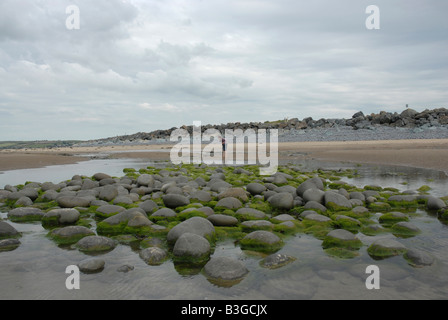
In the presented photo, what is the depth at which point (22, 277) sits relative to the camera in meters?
3.90

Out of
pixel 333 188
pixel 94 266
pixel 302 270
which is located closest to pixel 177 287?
pixel 94 266

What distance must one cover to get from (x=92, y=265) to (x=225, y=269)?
5.51 feet

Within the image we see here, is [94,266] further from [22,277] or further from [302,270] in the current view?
[302,270]

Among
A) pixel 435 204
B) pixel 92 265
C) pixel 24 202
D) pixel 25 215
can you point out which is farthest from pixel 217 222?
pixel 24 202

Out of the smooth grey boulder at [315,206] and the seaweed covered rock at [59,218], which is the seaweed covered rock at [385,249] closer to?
the smooth grey boulder at [315,206]

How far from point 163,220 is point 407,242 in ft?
13.6

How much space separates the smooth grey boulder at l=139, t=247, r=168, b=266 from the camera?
14.1 feet

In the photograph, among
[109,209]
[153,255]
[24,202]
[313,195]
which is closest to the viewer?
[153,255]

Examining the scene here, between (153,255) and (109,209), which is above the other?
(109,209)

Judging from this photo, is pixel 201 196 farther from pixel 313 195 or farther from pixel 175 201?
pixel 313 195

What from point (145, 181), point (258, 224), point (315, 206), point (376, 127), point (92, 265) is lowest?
point (92, 265)

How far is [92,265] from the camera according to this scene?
13.4 ft

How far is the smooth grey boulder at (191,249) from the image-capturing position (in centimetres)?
437

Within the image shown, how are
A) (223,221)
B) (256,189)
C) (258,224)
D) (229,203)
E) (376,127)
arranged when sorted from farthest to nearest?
(376,127) → (256,189) → (229,203) → (223,221) → (258,224)
